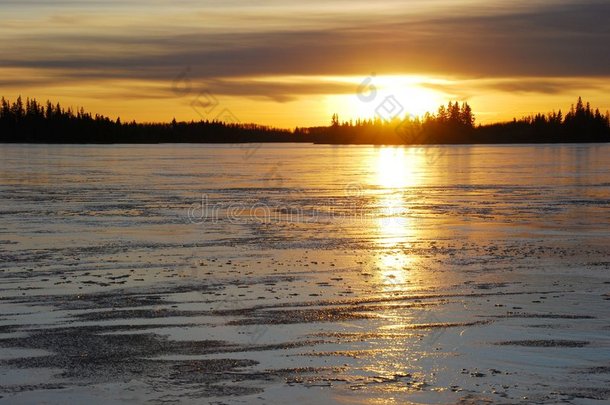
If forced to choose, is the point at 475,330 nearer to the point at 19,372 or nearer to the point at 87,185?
the point at 19,372

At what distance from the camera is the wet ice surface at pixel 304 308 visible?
7.34 m

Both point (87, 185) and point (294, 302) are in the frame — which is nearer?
point (294, 302)

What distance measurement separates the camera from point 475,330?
9.23m

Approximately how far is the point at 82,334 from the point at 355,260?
621 cm

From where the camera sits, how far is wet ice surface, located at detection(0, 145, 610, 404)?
7340 millimetres

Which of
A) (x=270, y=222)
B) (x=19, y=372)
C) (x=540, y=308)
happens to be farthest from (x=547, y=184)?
(x=19, y=372)

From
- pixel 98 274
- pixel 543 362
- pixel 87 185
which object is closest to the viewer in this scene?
pixel 543 362


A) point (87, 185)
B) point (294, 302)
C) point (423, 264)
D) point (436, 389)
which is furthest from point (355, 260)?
point (87, 185)

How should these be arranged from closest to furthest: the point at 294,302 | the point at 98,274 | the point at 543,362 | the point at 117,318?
the point at 543,362 → the point at 117,318 → the point at 294,302 → the point at 98,274

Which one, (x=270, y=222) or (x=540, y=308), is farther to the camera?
(x=270, y=222)

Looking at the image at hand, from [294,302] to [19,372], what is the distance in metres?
3.95

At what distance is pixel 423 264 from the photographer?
45.4 feet

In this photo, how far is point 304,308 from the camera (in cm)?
1034

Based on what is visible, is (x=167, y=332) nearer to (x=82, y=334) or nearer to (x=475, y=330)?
(x=82, y=334)
